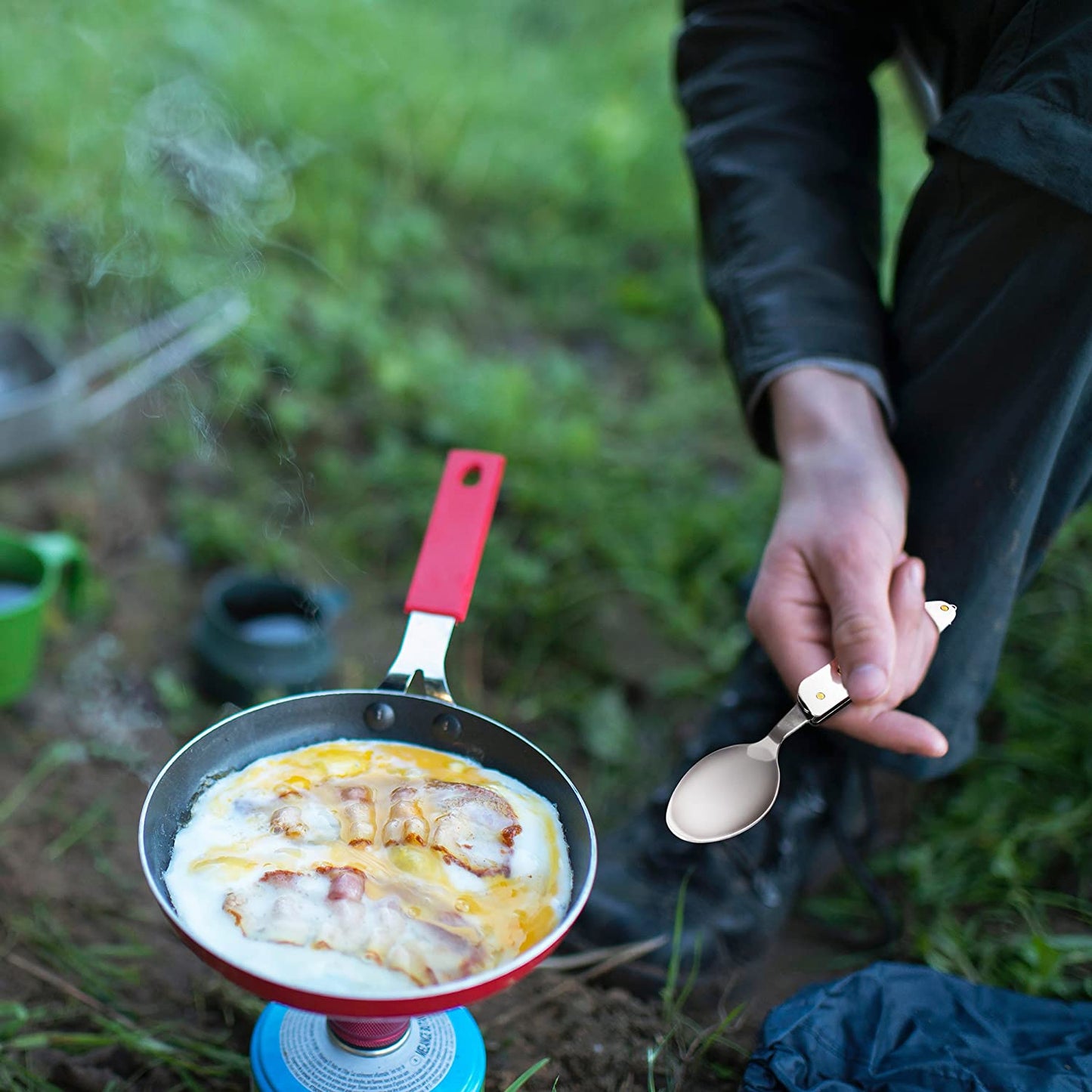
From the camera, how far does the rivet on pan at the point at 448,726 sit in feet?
5.41

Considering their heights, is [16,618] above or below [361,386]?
above

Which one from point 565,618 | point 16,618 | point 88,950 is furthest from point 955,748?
point 16,618

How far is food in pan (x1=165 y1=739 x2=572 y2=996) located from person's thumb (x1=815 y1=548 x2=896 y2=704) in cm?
47

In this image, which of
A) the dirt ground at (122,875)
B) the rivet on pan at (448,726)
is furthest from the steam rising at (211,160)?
the rivet on pan at (448,726)

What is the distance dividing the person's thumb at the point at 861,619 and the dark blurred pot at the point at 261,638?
5.17ft

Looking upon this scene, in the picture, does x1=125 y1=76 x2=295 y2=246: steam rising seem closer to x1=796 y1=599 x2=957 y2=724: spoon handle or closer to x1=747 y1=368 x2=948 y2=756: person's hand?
x1=747 y1=368 x2=948 y2=756: person's hand

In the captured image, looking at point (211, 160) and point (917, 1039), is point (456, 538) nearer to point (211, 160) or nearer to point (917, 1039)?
point (917, 1039)

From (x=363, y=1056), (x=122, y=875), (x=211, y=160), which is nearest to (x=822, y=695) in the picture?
(x=363, y=1056)

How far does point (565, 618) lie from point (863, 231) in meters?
1.50

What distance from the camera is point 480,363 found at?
4160mm

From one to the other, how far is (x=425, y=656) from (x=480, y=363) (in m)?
2.65

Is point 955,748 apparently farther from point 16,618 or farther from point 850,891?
point 16,618

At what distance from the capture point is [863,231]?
2.10 meters

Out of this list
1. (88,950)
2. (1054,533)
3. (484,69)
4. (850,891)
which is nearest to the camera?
(1054,533)
